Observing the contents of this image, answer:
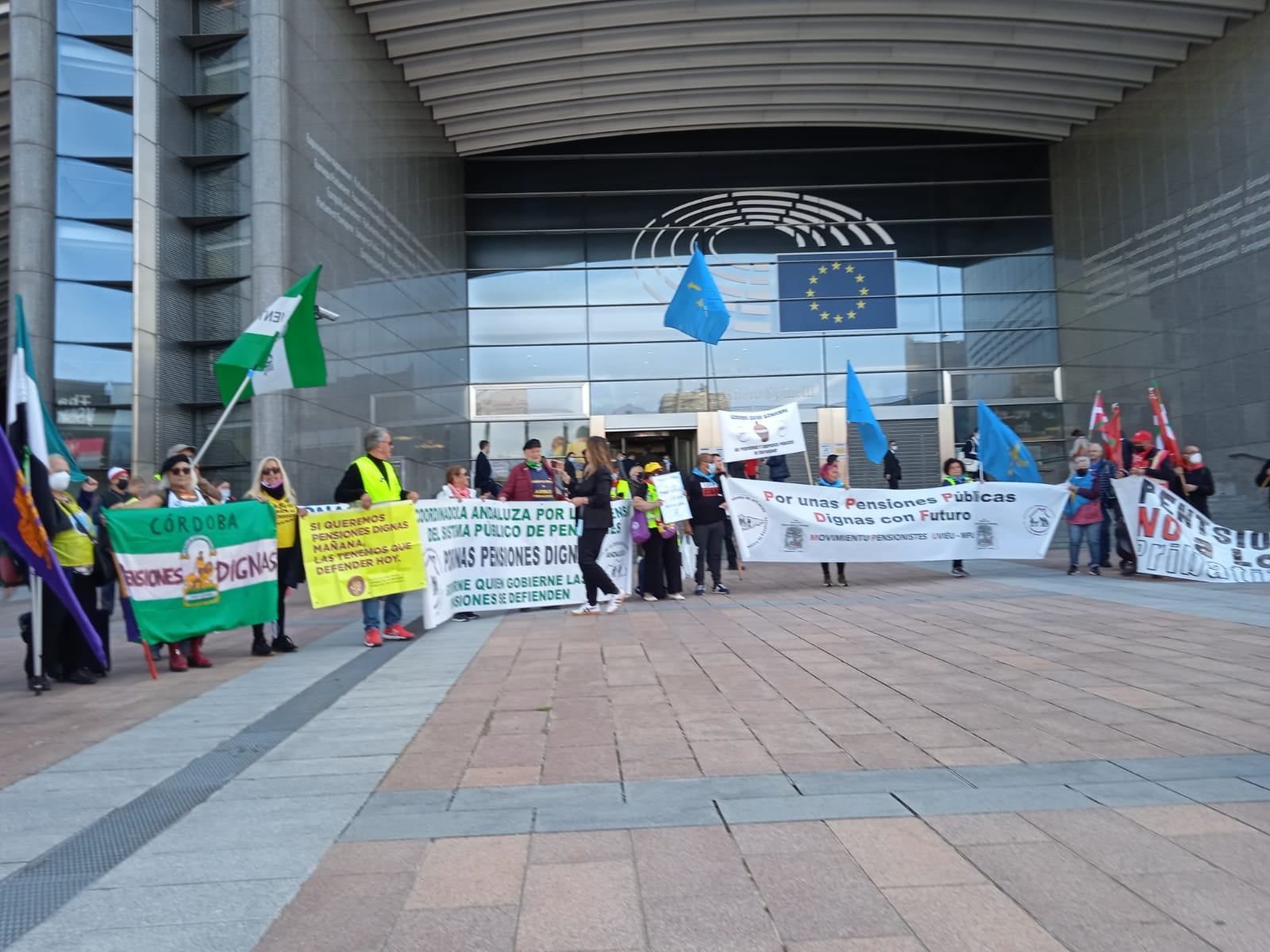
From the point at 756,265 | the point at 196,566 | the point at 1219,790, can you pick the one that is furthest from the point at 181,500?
the point at 756,265

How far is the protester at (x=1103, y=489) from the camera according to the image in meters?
13.3

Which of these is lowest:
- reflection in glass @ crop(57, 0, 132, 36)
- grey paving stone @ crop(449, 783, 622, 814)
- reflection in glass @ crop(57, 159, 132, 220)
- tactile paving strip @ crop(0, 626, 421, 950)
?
tactile paving strip @ crop(0, 626, 421, 950)

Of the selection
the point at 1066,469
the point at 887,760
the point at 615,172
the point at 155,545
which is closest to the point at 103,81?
the point at 155,545

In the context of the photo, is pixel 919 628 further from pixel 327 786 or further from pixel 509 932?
pixel 509 932

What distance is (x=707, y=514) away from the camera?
12.3 metres

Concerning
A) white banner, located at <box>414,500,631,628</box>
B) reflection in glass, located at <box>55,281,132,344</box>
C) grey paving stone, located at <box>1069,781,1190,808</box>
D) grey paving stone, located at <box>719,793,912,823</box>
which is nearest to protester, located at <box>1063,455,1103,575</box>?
white banner, located at <box>414,500,631,628</box>

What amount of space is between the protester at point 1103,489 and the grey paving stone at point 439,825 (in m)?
11.4

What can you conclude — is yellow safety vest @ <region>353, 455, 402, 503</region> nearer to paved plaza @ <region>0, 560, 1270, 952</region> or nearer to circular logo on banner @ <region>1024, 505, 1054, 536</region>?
paved plaza @ <region>0, 560, 1270, 952</region>

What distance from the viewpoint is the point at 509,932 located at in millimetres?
2830

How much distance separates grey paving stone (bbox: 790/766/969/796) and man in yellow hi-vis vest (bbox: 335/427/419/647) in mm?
5352

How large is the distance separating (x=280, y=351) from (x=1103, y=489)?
1001 centimetres

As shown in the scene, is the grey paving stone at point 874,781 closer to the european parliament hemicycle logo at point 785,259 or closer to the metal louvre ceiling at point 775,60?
the metal louvre ceiling at point 775,60

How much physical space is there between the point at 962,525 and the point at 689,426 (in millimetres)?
13657

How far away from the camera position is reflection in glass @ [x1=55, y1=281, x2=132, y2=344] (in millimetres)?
15297
